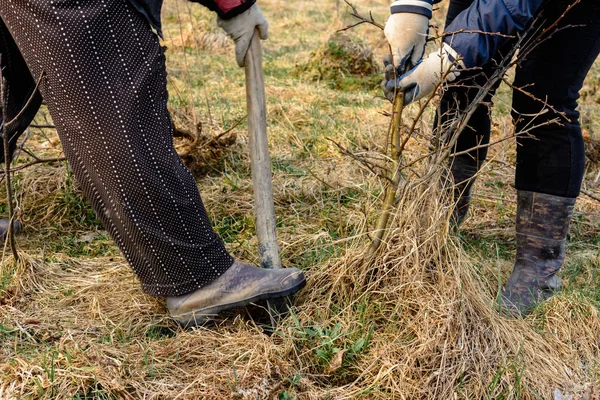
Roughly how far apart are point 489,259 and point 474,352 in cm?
97

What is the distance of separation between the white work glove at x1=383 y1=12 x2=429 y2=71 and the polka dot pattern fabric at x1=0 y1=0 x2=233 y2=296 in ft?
2.59

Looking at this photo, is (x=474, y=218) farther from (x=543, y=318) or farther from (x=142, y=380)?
(x=142, y=380)

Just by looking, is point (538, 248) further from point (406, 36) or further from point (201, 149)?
point (201, 149)

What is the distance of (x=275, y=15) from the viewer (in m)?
10.5

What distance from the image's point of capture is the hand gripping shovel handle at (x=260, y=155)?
7.39 ft

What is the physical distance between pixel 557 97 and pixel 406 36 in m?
0.67

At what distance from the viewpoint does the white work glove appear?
212 cm

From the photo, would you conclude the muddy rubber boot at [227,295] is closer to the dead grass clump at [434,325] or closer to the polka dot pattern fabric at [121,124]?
the polka dot pattern fabric at [121,124]

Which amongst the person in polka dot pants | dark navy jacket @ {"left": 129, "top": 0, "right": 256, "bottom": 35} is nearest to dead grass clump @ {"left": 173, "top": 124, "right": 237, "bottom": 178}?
dark navy jacket @ {"left": 129, "top": 0, "right": 256, "bottom": 35}

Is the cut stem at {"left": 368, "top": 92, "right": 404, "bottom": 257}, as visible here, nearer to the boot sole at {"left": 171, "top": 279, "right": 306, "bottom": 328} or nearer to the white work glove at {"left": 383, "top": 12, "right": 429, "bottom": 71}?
the white work glove at {"left": 383, "top": 12, "right": 429, "bottom": 71}

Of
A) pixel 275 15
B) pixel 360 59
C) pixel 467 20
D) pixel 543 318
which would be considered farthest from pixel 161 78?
pixel 275 15

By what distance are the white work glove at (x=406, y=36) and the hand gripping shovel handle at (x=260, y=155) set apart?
0.47 m

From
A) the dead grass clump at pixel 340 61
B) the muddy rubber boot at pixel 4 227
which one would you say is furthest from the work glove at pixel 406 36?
the dead grass clump at pixel 340 61

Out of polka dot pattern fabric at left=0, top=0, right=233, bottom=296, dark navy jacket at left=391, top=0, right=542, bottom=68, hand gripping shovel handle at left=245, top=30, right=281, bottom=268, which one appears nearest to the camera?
polka dot pattern fabric at left=0, top=0, right=233, bottom=296
